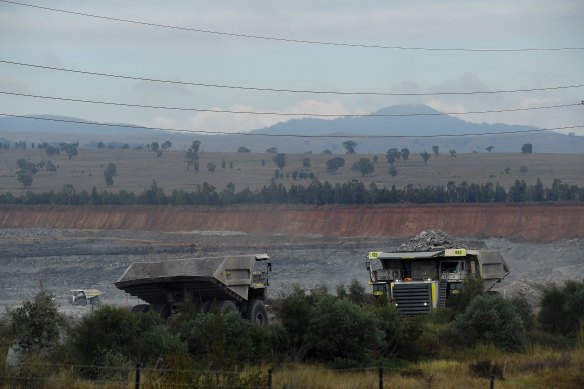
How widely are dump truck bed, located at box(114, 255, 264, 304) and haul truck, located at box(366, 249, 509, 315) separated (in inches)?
228

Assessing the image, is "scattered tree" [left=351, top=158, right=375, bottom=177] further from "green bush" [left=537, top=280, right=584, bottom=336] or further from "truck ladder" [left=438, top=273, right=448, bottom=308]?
"green bush" [left=537, top=280, right=584, bottom=336]

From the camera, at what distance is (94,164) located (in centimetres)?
18412

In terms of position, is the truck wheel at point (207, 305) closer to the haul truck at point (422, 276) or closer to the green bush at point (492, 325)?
the haul truck at point (422, 276)

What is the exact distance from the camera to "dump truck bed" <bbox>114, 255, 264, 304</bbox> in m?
30.7

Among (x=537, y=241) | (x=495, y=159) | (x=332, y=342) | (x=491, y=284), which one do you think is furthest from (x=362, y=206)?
(x=495, y=159)

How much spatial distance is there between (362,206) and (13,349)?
236 feet

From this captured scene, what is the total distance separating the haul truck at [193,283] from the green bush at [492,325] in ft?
20.3

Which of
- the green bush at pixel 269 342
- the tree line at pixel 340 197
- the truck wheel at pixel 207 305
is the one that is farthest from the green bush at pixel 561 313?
the tree line at pixel 340 197

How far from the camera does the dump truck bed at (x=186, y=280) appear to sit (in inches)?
1208

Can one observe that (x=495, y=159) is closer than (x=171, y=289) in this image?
No

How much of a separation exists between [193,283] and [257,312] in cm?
270

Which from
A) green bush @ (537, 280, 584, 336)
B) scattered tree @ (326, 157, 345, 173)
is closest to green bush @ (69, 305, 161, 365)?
green bush @ (537, 280, 584, 336)

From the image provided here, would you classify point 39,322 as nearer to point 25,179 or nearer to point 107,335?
point 107,335

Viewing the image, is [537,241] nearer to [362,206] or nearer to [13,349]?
[362,206]
